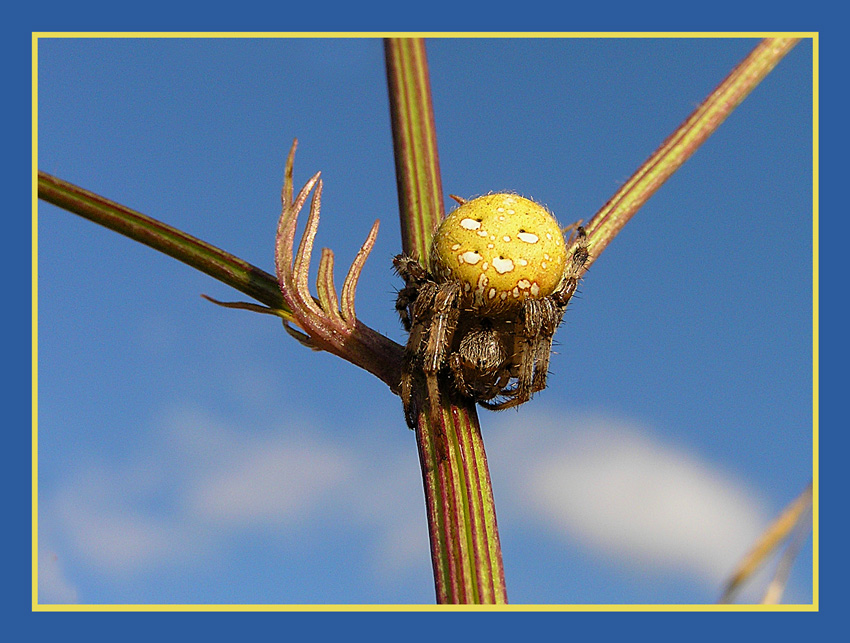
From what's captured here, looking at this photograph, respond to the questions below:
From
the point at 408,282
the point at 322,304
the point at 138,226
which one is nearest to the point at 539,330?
the point at 408,282

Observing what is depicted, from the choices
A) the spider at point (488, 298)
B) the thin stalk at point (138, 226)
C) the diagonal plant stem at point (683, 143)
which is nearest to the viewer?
the thin stalk at point (138, 226)

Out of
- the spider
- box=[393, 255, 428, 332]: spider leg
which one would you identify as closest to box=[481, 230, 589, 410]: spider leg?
the spider

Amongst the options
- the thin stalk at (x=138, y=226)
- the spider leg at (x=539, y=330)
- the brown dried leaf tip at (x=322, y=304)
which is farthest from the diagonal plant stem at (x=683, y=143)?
the thin stalk at (x=138, y=226)

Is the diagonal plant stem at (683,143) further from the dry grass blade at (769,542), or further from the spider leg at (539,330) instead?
the dry grass blade at (769,542)

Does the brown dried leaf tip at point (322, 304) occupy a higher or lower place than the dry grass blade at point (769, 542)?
higher

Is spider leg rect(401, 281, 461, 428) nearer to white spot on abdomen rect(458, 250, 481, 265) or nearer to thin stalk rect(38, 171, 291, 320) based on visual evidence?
white spot on abdomen rect(458, 250, 481, 265)

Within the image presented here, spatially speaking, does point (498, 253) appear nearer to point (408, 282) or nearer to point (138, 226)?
point (408, 282)

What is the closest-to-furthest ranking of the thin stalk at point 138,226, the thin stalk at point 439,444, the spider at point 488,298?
the thin stalk at point 439,444, the thin stalk at point 138,226, the spider at point 488,298
